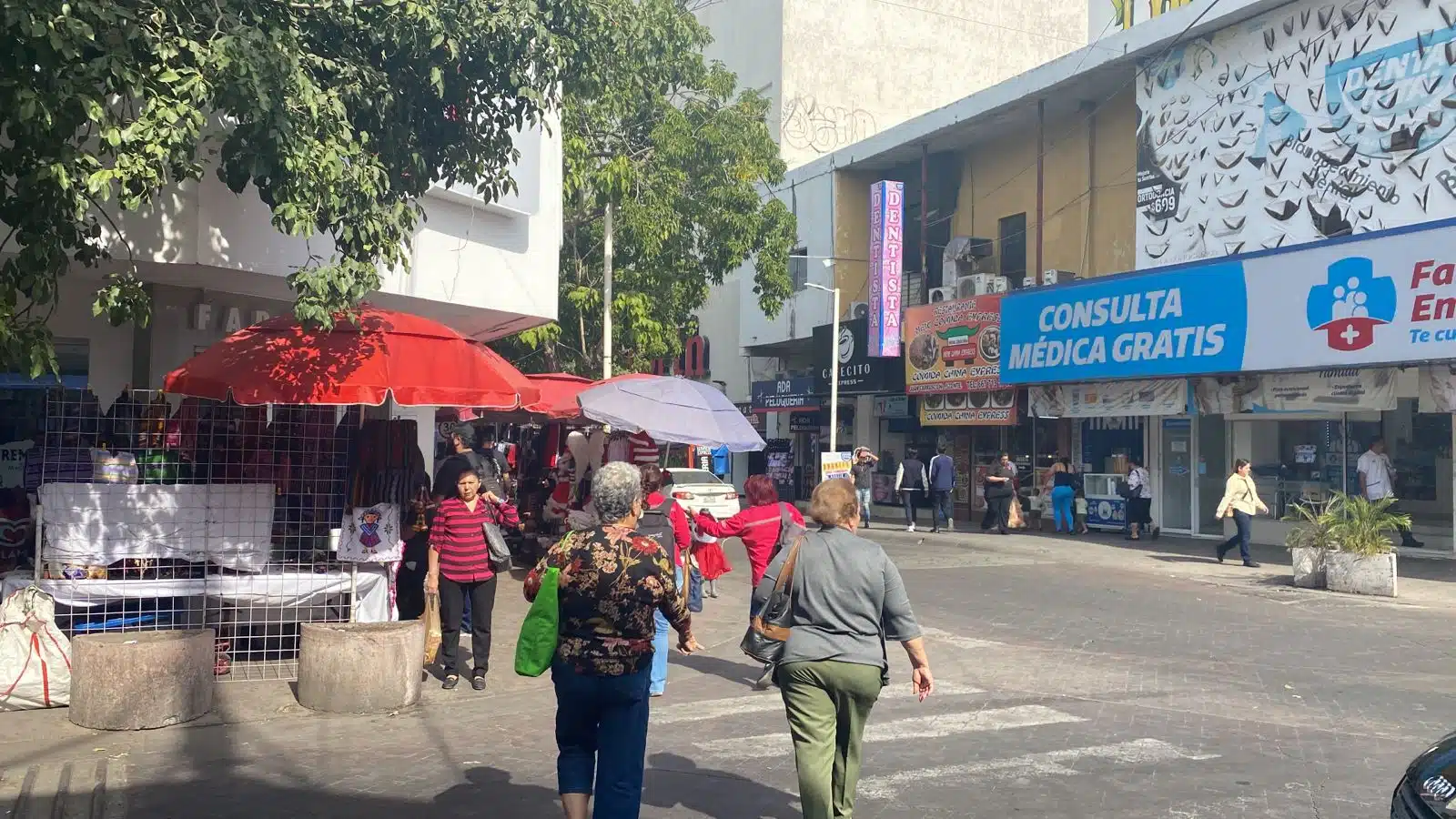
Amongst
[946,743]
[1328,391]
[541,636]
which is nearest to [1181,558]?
[1328,391]

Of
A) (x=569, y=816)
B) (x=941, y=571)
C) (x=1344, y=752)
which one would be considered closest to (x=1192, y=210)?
(x=941, y=571)

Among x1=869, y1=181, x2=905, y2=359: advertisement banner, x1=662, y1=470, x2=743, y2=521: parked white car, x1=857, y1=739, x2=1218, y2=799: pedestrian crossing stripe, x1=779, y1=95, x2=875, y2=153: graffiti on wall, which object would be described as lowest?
x1=857, y1=739, x2=1218, y2=799: pedestrian crossing stripe

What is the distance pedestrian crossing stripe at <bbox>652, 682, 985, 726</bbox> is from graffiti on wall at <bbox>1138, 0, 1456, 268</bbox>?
13.0 m

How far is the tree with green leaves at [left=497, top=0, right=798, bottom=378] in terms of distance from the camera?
20625 millimetres

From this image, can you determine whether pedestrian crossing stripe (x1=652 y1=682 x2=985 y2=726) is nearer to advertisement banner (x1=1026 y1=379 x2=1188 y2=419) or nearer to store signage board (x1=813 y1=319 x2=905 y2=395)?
advertisement banner (x1=1026 y1=379 x2=1188 y2=419)

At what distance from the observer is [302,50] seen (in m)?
7.71

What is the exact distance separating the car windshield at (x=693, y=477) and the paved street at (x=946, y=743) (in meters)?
11.9

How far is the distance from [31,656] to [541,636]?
4.89 meters

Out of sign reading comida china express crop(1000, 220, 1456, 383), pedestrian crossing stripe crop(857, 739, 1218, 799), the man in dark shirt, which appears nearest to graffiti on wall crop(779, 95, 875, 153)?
sign reading comida china express crop(1000, 220, 1456, 383)

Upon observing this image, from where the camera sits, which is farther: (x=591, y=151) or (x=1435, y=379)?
(x=591, y=151)

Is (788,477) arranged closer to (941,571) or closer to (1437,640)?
(941,571)

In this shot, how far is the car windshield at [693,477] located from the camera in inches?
941

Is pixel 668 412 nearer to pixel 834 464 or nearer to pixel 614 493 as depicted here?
pixel 614 493

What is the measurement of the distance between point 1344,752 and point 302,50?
7.98 m
